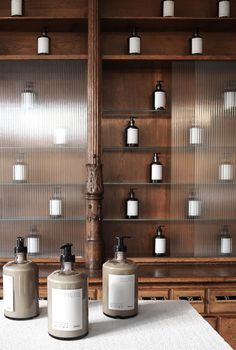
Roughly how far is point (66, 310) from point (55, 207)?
5.58 ft

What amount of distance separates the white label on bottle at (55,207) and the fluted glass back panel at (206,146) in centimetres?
77

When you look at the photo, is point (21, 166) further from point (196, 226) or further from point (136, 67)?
point (196, 226)

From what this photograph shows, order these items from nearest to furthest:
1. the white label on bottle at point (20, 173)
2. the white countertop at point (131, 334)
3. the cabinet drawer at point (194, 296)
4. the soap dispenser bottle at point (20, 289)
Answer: the white countertop at point (131, 334), the soap dispenser bottle at point (20, 289), the cabinet drawer at point (194, 296), the white label on bottle at point (20, 173)

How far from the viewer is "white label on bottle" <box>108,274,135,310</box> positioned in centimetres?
126

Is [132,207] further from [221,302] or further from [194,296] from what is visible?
[221,302]

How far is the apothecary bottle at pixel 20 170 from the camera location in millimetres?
2793

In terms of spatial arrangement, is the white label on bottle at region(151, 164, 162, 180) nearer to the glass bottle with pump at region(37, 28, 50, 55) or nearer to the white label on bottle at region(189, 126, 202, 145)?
the white label on bottle at region(189, 126, 202, 145)

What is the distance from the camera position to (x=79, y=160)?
9.10ft

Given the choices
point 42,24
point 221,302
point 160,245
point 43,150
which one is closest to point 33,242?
point 43,150

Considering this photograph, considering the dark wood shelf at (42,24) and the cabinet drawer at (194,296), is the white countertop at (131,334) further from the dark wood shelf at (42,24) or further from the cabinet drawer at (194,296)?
the dark wood shelf at (42,24)

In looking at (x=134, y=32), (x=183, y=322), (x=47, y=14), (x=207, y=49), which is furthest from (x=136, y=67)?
(x=183, y=322)

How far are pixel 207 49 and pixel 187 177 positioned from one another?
944 mm

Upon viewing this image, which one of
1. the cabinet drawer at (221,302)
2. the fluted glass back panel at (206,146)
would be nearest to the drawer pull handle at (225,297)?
the cabinet drawer at (221,302)

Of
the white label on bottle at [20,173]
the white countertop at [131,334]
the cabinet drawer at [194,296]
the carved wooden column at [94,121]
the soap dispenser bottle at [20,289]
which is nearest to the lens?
the white countertop at [131,334]
